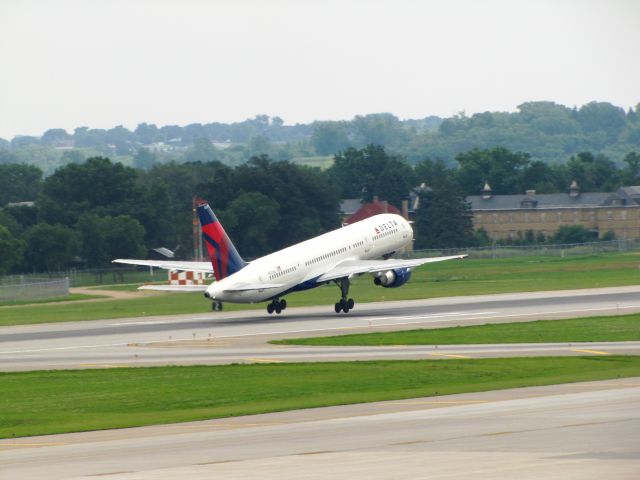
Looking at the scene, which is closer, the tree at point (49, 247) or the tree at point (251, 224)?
the tree at point (49, 247)

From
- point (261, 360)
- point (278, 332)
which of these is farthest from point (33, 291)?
point (261, 360)

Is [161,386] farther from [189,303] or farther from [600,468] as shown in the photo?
[189,303]

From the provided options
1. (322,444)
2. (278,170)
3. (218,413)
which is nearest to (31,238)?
(278,170)

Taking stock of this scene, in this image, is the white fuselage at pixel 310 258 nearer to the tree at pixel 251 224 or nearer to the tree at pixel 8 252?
the tree at pixel 8 252

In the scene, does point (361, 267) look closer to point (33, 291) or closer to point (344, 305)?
point (344, 305)

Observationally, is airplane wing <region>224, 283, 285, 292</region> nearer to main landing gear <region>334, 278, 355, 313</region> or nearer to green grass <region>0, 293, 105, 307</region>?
main landing gear <region>334, 278, 355, 313</region>

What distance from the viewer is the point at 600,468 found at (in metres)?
29.6

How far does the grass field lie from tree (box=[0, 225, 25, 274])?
3038cm

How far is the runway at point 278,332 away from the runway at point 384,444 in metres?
17.1

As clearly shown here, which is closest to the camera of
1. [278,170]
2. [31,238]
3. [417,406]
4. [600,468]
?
[600,468]

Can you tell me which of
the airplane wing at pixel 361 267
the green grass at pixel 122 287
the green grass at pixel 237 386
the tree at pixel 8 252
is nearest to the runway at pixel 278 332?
the airplane wing at pixel 361 267

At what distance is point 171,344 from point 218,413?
26.0 meters

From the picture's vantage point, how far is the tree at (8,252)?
137m

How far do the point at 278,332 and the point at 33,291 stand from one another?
4547 cm
